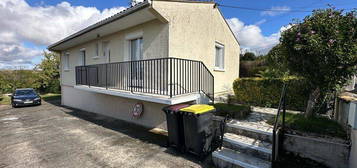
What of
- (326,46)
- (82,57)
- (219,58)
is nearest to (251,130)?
(326,46)

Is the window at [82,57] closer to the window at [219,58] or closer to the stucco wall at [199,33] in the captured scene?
the stucco wall at [199,33]

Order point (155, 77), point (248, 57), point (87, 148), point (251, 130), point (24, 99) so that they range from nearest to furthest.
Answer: point (251, 130)
point (87, 148)
point (155, 77)
point (24, 99)
point (248, 57)

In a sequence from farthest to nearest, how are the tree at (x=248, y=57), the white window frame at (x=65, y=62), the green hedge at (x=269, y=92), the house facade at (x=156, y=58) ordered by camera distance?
1. the tree at (x=248, y=57)
2. the white window frame at (x=65, y=62)
3. the green hedge at (x=269, y=92)
4. the house facade at (x=156, y=58)

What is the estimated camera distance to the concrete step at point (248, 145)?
3357 millimetres

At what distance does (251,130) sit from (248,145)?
0.52 meters

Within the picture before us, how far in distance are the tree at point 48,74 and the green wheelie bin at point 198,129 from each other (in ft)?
87.4

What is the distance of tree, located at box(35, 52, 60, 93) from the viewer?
74.1 ft

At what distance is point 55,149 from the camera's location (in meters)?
4.53

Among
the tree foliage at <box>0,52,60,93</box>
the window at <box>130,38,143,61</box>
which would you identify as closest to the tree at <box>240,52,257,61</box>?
the window at <box>130,38,143,61</box>

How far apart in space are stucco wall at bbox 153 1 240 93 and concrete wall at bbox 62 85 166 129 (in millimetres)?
2588

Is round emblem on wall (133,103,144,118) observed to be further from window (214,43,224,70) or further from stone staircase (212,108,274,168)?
window (214,43,224,70)

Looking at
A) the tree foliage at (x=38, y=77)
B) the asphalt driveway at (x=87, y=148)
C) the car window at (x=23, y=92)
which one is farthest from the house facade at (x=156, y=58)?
the tree foliage at (x=38, y=77)

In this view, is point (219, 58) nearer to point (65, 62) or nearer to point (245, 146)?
point (245, 146)

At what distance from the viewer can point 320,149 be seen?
133 inches
